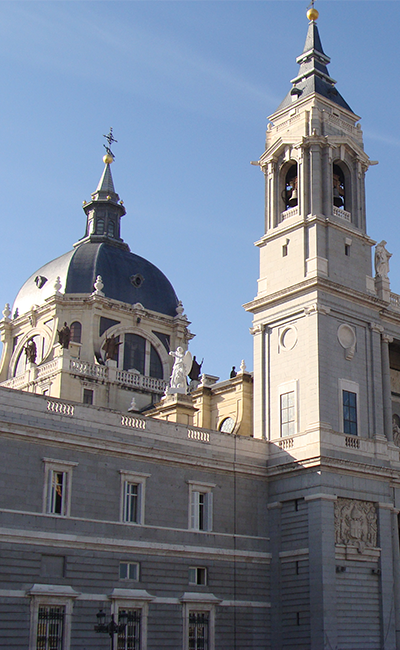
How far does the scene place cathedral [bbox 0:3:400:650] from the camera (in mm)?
31828

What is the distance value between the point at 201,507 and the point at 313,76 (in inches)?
856

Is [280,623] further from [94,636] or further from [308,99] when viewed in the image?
[308,99]

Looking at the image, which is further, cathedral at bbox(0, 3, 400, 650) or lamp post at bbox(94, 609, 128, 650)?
cathedral at bbox(0, 3, 400, 650)

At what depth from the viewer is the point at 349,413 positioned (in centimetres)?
3903

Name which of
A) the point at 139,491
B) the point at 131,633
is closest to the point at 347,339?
the point at 139,491

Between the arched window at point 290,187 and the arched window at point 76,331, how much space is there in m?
23.1

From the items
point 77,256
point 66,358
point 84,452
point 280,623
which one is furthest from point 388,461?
point 77,256

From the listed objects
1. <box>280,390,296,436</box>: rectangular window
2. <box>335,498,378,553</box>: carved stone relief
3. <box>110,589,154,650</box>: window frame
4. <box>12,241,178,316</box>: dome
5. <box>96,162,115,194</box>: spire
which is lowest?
<box>110,589,154,650</box>: window frame

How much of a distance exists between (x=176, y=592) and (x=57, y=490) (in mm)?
6302

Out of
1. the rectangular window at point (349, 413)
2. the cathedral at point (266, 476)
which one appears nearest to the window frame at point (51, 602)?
the cathedral at point (266, 476)

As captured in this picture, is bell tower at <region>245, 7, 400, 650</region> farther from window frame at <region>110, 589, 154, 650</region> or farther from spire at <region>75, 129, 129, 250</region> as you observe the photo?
spire at <region>75, 129, 129, 250</region>

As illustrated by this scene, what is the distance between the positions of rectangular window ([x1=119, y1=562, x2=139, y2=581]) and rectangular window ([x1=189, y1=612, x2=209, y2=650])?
2.91m

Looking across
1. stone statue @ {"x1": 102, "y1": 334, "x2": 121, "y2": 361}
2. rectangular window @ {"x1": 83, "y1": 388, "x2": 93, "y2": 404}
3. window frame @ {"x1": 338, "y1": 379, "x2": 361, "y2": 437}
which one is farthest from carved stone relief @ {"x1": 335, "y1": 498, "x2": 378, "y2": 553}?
stone statue @ {"x1": 102, "y1": 334, "x2": 121, "y2": 361}

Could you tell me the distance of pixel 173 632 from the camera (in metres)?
34.0
